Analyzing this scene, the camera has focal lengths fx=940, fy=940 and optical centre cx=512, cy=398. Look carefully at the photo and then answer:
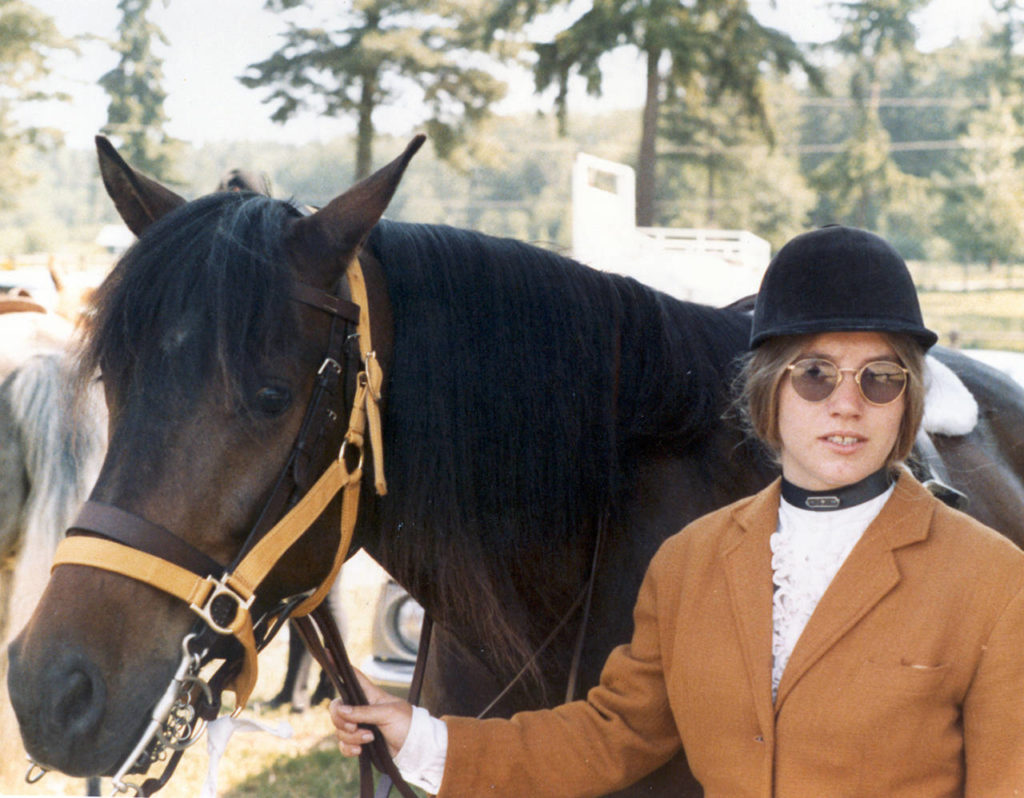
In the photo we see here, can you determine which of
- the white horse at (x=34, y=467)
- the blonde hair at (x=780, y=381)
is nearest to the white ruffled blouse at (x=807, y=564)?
the blonde hair at (x=780, y=381)

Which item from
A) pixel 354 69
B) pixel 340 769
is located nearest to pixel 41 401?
pixel 340 769

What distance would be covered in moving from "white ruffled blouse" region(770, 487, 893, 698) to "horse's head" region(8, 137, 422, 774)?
2.47 ft

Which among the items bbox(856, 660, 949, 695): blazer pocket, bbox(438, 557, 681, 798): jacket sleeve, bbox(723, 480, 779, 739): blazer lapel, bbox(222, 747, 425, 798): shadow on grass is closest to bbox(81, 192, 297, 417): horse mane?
bbox(438, 557, 681, 798): jacket sleeve

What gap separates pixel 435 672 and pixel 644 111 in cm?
1397

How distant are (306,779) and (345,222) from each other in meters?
3.61

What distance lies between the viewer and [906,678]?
129cm

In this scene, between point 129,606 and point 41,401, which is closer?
point 129,606

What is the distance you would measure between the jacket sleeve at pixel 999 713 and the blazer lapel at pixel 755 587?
27cm

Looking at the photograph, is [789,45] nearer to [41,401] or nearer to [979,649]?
[41,401]

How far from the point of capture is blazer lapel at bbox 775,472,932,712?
1.35 metres

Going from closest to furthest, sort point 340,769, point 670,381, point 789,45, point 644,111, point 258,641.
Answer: point 258,641 → point 670,381 → point 340,769 → point 789,45 → point 644,111

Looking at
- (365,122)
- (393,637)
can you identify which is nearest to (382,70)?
(365,122)

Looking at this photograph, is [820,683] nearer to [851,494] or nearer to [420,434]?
[851,494]

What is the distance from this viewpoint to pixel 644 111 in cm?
1488
